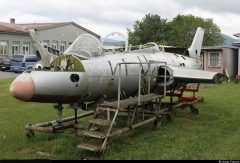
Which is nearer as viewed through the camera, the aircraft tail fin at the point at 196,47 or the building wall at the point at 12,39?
the aircraft tail fin at the point at 196,47

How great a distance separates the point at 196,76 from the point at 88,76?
3783 mm

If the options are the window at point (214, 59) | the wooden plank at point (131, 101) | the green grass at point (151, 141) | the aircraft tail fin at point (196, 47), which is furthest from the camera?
the window at point (214, 59)

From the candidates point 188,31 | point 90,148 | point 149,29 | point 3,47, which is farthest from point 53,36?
point 90,148

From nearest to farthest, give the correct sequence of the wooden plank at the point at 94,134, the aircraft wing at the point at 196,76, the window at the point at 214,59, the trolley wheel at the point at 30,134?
the wooden plank at the point at 94,134
the trolley wheel at the point at 30,134
the aircraft wing at the point at 196,76
the window at the point at 214,59

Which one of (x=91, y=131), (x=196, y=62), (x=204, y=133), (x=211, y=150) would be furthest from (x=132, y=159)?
(x=196, y=62)

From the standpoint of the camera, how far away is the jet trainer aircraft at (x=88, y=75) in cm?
774

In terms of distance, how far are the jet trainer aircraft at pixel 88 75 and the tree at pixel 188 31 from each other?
5080 cm

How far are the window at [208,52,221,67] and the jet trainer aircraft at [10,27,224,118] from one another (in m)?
21.2

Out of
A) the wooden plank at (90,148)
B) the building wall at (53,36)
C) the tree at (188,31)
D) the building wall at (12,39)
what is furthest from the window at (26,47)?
the wooden plank at (90,148)

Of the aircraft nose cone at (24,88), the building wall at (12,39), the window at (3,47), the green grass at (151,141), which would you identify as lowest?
the green grass at (151,141)

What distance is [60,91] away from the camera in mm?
7898

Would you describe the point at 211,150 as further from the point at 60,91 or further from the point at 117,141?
the point at 60,91

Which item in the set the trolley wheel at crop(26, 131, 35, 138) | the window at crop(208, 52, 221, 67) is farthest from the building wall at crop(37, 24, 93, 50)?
the trolley wheel at crop(26, 131, 35, 138)

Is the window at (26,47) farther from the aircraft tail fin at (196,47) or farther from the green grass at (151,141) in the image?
the green grass at (151,141)
